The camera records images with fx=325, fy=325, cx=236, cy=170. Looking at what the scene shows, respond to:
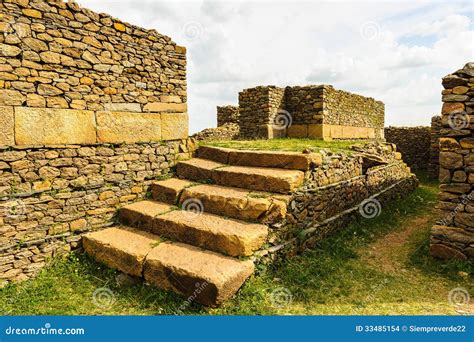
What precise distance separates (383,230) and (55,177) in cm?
699

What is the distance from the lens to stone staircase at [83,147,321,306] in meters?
4.38

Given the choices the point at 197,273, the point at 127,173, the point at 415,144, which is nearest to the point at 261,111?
the point at 127,173

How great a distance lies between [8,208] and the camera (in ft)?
16.6

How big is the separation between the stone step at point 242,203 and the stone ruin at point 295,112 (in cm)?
610

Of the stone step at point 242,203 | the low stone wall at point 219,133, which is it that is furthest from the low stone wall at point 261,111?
the stone step at point 242,203

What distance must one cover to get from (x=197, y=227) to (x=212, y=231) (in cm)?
32

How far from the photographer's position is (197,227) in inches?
201

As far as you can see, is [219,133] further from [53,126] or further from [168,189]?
[53,126]

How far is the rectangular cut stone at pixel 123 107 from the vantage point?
619 cm

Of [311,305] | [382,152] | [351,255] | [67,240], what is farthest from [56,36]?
[382,152]

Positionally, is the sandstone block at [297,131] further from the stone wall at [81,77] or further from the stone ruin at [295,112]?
the stone wall at [81,77]

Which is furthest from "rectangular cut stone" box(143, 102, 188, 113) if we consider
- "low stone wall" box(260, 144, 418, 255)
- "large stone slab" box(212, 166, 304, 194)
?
"low stone wall" box(260, 144, 418, 255)

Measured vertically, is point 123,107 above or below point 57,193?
above

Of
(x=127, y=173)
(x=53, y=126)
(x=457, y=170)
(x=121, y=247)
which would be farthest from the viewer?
(x=127, y=173)
